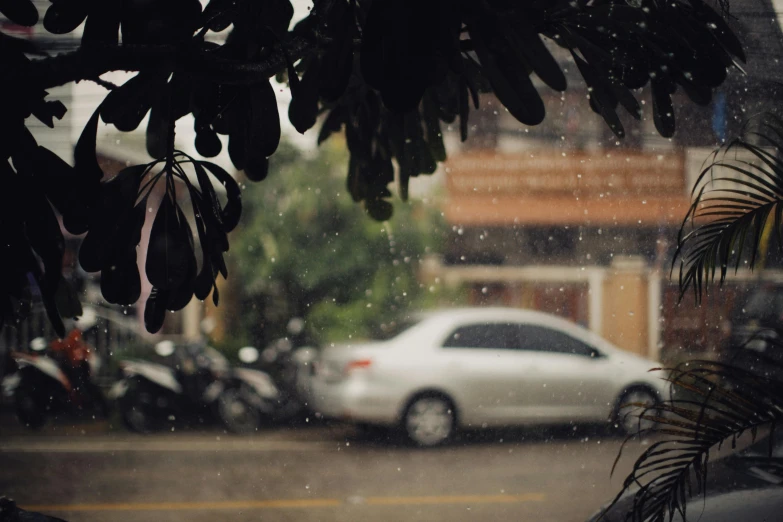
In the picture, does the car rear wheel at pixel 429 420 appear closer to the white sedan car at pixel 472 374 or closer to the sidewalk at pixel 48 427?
the white sedan car at pixel 472 374

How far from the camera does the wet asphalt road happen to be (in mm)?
3549

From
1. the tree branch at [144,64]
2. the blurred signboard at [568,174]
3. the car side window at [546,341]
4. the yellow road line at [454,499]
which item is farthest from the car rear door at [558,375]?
the tree branch at [144,64]

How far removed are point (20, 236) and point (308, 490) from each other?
2.76m

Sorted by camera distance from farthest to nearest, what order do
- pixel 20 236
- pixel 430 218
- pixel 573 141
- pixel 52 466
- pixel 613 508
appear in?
pixel 430 218
pixel 573 141
pixel 52 466
pixel 613 508
pixel 20 236

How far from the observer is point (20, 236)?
1.41m

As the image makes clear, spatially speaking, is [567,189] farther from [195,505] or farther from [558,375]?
[195,505]

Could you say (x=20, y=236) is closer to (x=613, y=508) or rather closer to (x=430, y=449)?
(x=613, y=508)

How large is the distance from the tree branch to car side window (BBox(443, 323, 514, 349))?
286cm

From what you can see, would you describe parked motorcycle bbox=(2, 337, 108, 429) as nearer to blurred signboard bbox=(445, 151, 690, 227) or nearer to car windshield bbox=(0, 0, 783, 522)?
car windshield bbox=(0, 0, 783, 522)

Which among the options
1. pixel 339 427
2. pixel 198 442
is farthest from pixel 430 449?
pixel 198 442

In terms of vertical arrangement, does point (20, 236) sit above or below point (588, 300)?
above

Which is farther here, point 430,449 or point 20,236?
point 430,449

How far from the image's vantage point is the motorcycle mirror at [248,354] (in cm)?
546

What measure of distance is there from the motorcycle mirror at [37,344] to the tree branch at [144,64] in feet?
10.2
